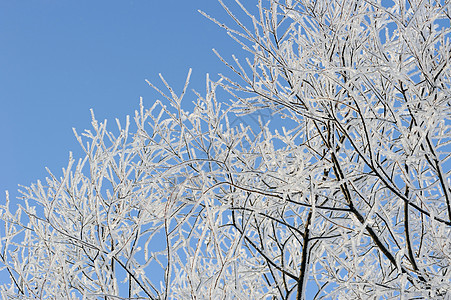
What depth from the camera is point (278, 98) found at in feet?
10.3

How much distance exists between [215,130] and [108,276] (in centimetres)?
152

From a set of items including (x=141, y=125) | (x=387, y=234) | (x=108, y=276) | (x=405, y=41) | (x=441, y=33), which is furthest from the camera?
(x=141, y=125)

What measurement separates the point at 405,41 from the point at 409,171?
0.87 m

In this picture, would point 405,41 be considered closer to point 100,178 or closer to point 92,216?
point 100,178

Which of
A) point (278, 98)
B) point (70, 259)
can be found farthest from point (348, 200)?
point (70, 259)

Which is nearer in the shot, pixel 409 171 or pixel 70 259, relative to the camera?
pixel 409 171

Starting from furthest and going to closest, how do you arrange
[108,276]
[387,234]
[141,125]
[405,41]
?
[141,125] → [108,276] → [387,234] → [405,41]

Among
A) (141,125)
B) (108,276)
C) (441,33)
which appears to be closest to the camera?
(441,33)

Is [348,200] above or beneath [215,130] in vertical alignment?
beneath

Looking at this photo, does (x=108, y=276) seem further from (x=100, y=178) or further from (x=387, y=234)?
(x=387, y=234)

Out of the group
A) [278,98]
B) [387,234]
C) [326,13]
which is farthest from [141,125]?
[387,234]

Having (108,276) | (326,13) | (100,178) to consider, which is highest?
(326,13)

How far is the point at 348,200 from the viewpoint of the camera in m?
3.04

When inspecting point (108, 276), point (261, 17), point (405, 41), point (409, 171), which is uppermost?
point (261, 17)
